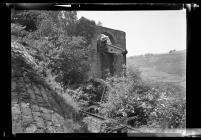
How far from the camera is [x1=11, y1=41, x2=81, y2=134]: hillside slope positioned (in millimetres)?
3650

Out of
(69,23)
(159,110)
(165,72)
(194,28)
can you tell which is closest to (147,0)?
(194,28)

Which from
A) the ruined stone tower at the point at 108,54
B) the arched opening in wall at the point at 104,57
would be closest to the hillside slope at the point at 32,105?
the ruined stone tower at the point at 108,54

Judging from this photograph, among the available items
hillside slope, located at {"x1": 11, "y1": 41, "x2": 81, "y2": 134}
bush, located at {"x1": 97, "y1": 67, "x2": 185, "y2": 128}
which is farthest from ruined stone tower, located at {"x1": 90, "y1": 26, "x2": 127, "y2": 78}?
hillside slope, located at {"x1": 11, "y1": 41, "x2": 81, "y2": 134}

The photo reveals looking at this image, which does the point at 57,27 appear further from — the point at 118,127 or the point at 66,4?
the point at 66,4

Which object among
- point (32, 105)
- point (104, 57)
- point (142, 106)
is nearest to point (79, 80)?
point (142, 106)

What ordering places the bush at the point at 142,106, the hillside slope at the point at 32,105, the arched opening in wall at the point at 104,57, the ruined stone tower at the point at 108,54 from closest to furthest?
the hillside slope at the point at 32,105 → the bush at the point at 142,106 → the ruined stone tower at the point at 108,54 → the arched opening in wall at the point at 104,57

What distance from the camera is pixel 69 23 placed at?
12.2m

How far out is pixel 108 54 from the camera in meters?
16.1

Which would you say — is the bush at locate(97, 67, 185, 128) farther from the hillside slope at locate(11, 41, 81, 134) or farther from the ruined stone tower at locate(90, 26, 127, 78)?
the ruined stone tower at locate(90, 26, 127, 78)

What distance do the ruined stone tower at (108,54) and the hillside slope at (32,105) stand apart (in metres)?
7.93

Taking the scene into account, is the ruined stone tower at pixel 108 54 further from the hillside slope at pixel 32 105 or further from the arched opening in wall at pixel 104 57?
the hillside slope at pixel 32 105

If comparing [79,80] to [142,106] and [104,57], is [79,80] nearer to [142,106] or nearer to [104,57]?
[142,106]

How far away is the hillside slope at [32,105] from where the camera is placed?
3650 mm

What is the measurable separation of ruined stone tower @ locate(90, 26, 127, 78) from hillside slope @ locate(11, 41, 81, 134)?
793 centimetres
